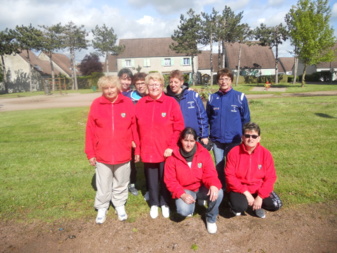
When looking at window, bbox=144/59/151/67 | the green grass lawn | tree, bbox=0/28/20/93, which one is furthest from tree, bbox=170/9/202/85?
the green grass lawn

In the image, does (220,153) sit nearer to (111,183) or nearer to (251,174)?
(251,174)

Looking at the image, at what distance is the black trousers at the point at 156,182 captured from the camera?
371cm

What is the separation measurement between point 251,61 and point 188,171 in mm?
51165

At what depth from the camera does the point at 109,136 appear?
3.44 metres

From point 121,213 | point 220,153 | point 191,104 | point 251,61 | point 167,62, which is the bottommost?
point 121,213

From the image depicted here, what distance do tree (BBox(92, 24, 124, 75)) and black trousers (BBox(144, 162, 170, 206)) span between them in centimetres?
4915

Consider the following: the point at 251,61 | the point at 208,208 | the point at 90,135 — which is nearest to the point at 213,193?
the point at 208,208

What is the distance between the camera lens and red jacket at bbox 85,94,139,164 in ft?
11.3

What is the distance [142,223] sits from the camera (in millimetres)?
3566

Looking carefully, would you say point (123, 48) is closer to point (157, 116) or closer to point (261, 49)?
point (261, 49)

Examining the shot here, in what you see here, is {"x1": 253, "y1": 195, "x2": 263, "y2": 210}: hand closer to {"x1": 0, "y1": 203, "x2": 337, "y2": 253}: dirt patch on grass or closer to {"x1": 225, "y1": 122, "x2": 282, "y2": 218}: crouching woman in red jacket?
{"x1": 225, "y1": 122, "x2": 282, "y2": 218}: crouching woman in red jacket

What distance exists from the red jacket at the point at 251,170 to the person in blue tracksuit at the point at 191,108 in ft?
1.90

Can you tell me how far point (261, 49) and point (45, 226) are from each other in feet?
184

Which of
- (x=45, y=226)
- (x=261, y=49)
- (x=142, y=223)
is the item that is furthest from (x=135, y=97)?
(x=261, y=49)
